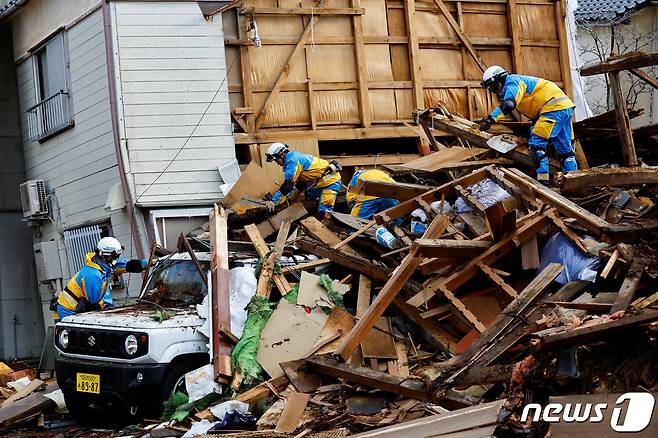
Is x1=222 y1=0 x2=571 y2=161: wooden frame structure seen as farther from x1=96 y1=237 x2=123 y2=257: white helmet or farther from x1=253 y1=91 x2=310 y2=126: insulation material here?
x1=96 y1=237 x2=123 y2=257: white helmet

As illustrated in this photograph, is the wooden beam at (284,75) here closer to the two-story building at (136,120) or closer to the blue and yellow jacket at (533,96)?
the two-story building at (136,120)

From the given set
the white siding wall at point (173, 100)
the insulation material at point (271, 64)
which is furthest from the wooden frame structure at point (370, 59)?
the white siding wall at point (173, 100)

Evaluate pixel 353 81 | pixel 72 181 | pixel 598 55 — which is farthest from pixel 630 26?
pixel 72 181

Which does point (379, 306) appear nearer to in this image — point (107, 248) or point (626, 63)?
point (626, 63)

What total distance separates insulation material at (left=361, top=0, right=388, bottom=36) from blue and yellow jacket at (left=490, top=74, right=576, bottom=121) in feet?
15.8

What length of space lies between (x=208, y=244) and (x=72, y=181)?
19.5ft

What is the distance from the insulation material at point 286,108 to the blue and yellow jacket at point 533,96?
14.7ft

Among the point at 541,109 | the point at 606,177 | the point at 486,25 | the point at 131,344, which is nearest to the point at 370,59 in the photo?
the point at 486,25

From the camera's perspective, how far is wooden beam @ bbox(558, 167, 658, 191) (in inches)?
351

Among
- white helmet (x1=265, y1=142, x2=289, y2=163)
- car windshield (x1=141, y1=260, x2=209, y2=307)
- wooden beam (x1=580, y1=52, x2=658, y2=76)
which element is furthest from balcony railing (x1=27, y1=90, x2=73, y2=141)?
wooden beam (x1=580, y1=52, x2=658, y2=76)

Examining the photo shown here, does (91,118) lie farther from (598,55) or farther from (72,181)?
(598,55)

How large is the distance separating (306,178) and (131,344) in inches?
208

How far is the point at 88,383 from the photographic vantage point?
11.0m

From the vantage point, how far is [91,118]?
56.7 ft
